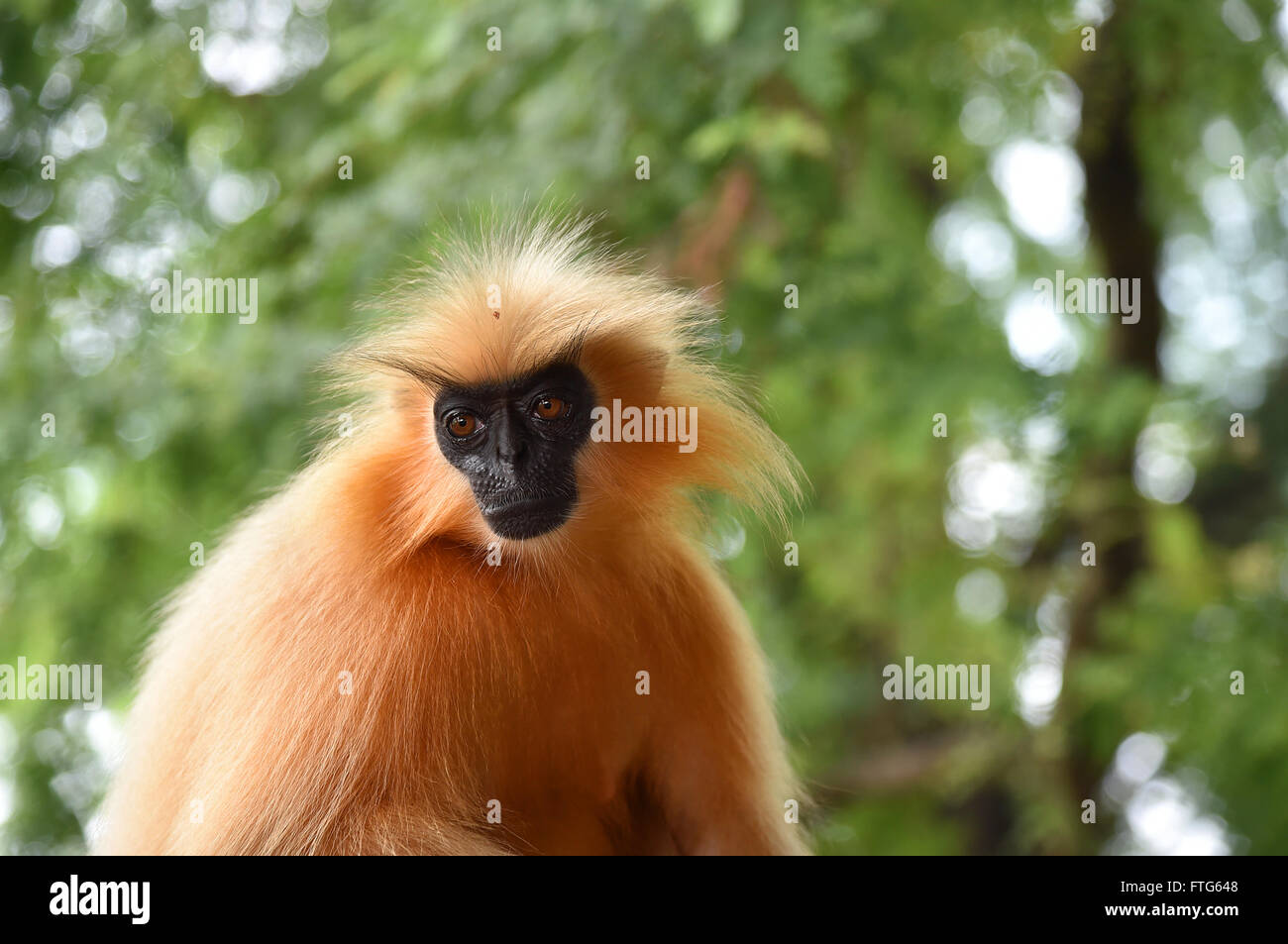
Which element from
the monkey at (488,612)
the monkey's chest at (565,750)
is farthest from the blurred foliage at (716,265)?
the monkey's chest at (565,750)

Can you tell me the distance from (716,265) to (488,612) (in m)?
2.33

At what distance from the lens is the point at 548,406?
404 centimetres

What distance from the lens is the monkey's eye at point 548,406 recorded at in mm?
4020

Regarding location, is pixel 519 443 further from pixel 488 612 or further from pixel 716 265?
pixel 716 265

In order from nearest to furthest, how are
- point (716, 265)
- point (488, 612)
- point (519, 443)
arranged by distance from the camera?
point (488, 612), point (519, 443), point (716, 265)

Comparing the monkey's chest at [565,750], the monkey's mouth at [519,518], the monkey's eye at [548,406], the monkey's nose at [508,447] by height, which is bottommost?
the monkey's chest at [565,750]

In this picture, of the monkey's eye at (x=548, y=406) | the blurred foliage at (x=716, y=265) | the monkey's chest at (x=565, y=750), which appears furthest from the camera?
the blurred foliage at (x=716, y=265)

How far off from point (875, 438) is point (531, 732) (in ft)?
11.0

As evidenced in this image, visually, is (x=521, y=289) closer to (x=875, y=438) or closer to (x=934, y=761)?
(x=875, y=438)

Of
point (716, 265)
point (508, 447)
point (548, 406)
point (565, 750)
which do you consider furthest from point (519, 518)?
point (716, 265)

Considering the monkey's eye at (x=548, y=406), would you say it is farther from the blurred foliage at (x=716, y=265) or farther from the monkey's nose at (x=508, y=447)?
the blurred foliage at (x=716, y=265)

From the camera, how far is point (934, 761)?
9.24 m
